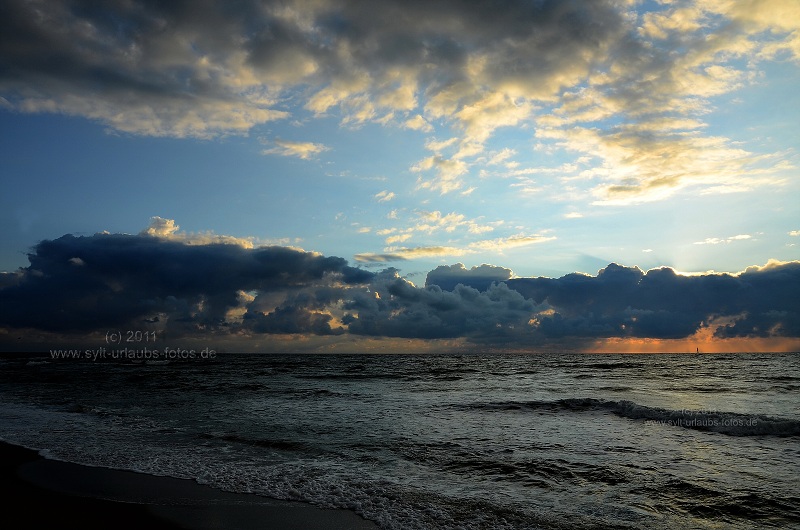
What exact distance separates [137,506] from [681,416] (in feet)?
64.6

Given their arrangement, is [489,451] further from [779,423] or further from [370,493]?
[779,423]

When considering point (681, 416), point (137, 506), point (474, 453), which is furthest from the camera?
point (681, 416)

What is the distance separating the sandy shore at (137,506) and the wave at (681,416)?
14.9 m

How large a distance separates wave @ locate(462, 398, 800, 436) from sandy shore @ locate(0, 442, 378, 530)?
14.9m

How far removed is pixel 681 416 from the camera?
1909cm

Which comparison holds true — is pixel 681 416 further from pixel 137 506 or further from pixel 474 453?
pixel 137 506

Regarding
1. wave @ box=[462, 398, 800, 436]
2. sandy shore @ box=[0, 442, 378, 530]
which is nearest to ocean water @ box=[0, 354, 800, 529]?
wave @ box=[462, 398, 800, 436]

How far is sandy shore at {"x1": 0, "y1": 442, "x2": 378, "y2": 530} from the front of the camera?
7.87 metres

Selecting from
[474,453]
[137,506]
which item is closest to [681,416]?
[474,453]

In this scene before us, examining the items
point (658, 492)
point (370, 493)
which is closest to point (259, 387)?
point (370, 493)

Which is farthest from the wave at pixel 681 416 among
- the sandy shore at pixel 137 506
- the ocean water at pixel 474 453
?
the sandy shore at pixel 137 506

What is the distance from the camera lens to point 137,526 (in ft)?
25.2

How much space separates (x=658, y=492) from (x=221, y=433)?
13639 millimetres

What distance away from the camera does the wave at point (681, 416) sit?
16.1 metres
